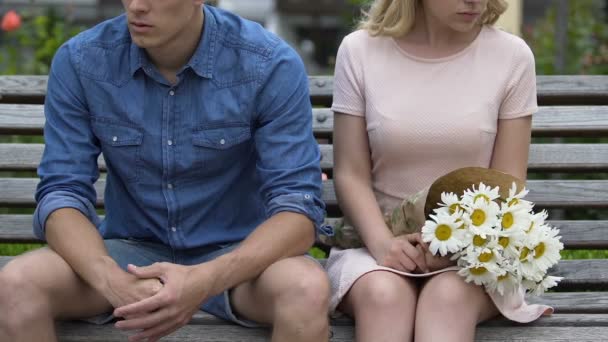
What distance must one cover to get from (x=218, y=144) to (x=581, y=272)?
145 centimetres

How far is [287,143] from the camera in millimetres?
3893

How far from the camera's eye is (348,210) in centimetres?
413

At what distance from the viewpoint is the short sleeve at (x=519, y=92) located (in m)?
4.10

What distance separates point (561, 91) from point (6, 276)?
7.68 ft

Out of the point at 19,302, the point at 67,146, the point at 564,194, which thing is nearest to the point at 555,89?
the point at 564,194

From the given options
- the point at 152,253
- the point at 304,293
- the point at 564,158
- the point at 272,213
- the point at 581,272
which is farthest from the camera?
the point at 564,158

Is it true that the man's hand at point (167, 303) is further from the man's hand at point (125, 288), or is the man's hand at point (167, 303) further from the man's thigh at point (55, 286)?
the man's thigh at point (55, 286)

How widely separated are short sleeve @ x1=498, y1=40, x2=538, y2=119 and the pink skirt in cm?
65

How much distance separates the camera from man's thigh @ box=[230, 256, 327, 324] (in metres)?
3.55

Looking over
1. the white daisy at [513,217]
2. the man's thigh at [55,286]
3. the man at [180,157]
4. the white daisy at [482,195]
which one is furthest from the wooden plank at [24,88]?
the white daisy at [513,217]

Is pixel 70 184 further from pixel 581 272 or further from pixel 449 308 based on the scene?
pixel 581 272

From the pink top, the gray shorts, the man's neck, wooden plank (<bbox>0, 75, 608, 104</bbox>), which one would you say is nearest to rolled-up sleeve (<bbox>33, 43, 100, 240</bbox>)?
the gray shorts

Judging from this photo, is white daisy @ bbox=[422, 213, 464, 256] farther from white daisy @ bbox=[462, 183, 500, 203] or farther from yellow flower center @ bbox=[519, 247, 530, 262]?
yellow flower center @ bbox=[519, 247, 530, 262]

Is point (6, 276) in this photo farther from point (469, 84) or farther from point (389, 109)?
point (469, 84)
